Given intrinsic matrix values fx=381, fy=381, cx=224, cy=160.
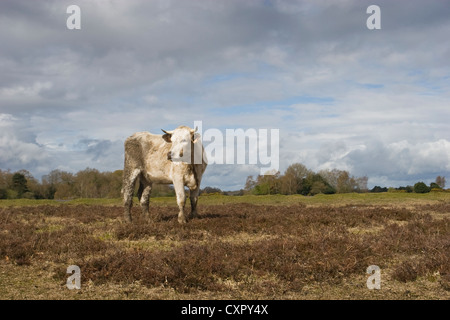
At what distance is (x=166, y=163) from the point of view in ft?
45.7

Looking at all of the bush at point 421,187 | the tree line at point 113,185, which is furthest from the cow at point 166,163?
the bush at point 421,187

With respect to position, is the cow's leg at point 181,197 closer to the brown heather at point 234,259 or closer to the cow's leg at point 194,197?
the cow's leg at point 194,197

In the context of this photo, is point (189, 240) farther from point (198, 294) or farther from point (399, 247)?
point (399, 247)

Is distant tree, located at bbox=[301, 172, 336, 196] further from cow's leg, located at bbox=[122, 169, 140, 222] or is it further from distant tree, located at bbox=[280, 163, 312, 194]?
cow's leg, located at bbox=[122, 169, 140, 222]

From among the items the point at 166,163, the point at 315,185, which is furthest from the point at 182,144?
the point at 315,185

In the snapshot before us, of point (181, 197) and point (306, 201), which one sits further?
point (306, 201)

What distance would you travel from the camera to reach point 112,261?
755 cm

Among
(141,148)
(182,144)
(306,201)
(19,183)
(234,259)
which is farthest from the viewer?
(19,183)

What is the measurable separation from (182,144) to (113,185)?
4783 centimetres

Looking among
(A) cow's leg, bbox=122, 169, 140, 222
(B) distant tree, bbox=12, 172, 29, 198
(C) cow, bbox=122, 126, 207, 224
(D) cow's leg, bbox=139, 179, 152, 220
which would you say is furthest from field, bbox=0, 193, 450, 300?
(B) distant tree, bbox=12, 172, 29, 198

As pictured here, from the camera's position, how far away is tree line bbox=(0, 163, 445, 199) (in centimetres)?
5648

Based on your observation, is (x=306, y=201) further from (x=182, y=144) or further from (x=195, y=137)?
(x=182, y=144)
